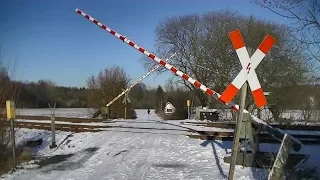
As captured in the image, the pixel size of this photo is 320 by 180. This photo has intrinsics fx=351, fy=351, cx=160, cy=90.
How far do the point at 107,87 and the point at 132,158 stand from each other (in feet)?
90.6

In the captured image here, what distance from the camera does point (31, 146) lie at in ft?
46.9

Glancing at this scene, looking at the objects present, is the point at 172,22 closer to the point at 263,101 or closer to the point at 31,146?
the point at 31,146

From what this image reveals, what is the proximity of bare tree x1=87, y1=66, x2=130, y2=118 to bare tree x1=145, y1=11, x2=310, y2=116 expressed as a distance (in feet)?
20.5

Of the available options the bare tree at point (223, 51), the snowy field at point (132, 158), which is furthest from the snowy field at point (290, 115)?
the snowy field at point (132, 158)

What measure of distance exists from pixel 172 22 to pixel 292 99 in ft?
56.9

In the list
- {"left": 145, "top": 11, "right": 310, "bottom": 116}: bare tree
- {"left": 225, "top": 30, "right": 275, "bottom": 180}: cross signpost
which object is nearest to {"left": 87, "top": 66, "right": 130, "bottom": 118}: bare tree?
{"left": 145, "top": 11, "right": 310, "bottom": 116}: bare tree

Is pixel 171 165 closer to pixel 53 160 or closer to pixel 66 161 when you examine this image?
pixel 66 161

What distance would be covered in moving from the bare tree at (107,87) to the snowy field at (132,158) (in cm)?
2139

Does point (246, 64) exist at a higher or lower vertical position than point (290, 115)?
higher

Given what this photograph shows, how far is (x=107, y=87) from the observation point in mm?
38062

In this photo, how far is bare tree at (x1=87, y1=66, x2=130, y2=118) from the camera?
3747cm

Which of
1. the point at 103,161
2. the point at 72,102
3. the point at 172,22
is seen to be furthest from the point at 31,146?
the point at 72,102

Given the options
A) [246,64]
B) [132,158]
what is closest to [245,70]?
[246,64]

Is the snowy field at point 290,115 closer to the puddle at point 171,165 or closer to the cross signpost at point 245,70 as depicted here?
the puddle at point 171,165
